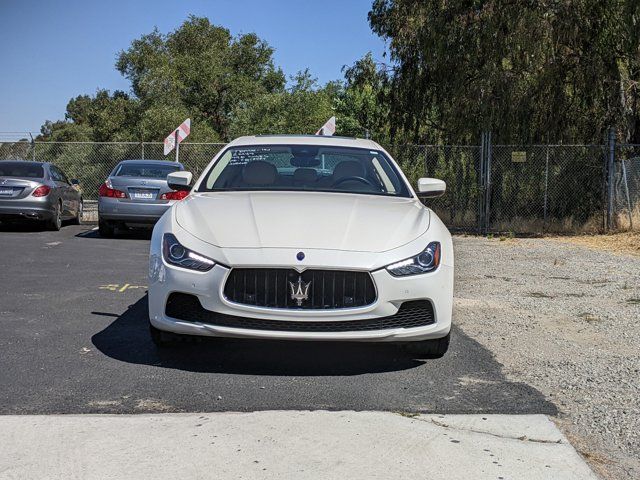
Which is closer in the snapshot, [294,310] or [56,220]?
[294,310]

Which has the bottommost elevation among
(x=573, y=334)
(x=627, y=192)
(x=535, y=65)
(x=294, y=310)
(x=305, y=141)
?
(x=573, y=334)

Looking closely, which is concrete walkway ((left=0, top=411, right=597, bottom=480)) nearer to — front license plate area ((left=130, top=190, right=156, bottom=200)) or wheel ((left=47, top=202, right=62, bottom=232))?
front license plate area ((left=130, top=190, right=156, bottom=200))

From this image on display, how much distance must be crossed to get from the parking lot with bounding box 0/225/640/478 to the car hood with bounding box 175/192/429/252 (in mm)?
876

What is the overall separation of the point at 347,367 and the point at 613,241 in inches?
504

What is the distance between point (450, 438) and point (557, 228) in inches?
627

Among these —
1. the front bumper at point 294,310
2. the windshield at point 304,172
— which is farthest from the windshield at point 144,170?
the front bumper at point 294,310

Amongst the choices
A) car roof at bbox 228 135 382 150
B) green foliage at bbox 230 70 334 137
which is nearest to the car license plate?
car roof at bbox 228 135 382 150

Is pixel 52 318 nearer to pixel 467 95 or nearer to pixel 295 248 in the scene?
pixel 295 248

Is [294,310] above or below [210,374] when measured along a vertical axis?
above

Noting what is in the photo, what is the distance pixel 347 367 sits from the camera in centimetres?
561

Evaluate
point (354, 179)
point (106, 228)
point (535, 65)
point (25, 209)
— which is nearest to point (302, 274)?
point (354, 179)

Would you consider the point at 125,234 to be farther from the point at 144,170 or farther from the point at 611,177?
the point at 611,177

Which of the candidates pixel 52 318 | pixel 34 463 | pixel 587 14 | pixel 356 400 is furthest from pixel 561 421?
Answer: pixel 587 14

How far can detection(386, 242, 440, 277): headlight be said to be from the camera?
5.24m
